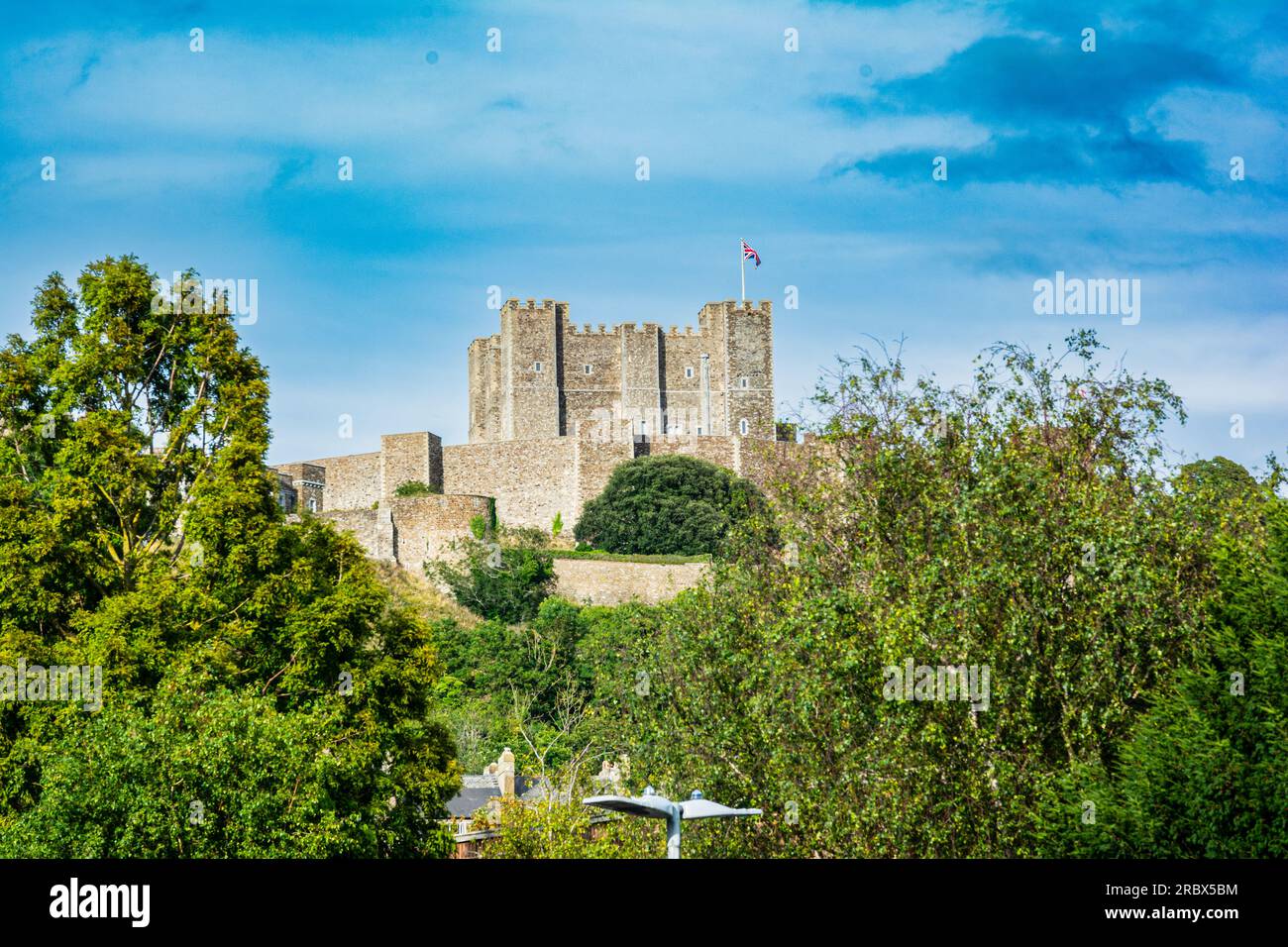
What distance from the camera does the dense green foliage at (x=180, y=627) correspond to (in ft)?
52.6

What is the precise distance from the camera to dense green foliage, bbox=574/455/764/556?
56.6 m

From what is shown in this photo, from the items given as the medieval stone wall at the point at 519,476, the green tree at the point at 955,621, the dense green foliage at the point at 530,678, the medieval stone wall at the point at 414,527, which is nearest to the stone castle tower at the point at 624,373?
the medieval stone wall at the point at 519,476

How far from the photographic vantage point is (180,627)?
1920 centimetres

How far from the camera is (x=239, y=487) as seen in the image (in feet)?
67.2

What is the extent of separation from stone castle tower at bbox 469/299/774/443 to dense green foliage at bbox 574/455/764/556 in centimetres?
885

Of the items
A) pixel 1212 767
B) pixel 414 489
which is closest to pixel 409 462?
pixel 414 489

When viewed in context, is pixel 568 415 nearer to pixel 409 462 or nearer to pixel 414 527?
pixel 409 462

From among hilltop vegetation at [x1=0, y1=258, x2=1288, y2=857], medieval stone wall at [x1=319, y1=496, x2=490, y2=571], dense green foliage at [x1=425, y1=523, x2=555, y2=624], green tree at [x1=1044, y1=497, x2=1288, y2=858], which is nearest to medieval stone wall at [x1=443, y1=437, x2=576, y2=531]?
medieval stone wall at [x1=319, y1=496, x2=490, y2=571]

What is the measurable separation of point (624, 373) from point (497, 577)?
19826mm

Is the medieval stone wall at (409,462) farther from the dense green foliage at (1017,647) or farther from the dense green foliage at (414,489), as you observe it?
the dense green foliage at (1017,647)

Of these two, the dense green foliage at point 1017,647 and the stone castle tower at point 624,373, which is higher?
the stone castle tower at point 624,373

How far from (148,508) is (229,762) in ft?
20.5

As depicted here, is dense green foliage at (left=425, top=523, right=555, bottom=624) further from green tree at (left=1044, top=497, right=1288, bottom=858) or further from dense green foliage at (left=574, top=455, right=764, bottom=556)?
green tree at (left=1044, top=497, right=1288, bottom=858)

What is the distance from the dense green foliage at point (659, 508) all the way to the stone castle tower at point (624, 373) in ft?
29.0
